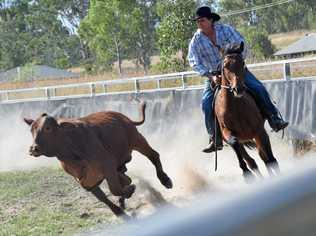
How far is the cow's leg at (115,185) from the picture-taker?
8.09m

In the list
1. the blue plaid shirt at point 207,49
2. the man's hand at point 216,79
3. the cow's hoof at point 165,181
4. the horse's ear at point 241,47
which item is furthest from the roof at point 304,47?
the horse's ear at point 241,47

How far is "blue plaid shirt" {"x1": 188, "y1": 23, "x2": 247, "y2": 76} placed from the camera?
924cm

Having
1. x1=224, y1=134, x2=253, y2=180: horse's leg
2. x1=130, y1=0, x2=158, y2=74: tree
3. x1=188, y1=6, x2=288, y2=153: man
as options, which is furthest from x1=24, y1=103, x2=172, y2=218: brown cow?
x1=130, y1=0, x2=158, y2=74: tree

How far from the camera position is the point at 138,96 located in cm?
1495

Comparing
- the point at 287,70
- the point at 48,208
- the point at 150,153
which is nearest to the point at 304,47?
the point at 287,70

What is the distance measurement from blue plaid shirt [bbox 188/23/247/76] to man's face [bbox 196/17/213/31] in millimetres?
74

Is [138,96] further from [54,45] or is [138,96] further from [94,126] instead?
[54,45]

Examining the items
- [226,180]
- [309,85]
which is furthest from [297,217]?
[309,85]

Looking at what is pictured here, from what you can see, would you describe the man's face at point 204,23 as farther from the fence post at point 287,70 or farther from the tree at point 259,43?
the tree at point 259,43

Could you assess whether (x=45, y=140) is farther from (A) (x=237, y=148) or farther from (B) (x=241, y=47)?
(B) (x=241, y=47)

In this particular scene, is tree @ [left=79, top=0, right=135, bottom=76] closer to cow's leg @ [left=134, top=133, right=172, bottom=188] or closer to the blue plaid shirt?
cow's leg @ [left=134, top=133, right=172, bottom=188]

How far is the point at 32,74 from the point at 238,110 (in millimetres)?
57435

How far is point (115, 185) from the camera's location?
8.12 m

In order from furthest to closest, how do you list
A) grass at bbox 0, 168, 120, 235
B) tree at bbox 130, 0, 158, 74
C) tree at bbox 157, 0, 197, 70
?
tree at bbox 130, 0, 158, 74
tree at bbox 157, 0, 197, 70
grass at bbox 0, 168, 120, 235
